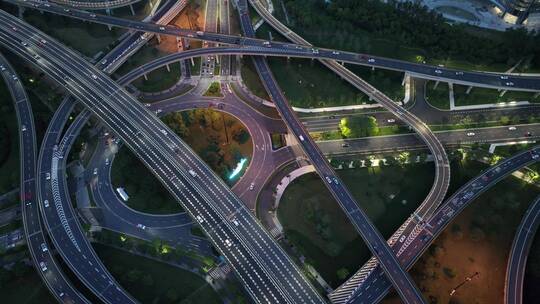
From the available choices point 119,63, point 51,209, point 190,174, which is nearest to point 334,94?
A: point 190,174

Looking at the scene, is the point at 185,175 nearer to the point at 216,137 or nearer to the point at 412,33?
the point at 216,137

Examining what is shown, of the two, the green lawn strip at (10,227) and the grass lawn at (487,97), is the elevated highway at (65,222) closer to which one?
the green lawn strip at (10,227)

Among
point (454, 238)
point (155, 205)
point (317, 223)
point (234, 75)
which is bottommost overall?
point (454, 238)

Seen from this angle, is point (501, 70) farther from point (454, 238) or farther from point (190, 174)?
point (190, 174)

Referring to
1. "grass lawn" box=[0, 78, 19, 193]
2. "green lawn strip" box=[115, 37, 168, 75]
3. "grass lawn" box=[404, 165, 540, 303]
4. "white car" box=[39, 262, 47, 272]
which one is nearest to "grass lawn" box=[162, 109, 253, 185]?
"green lawn strip" box=[115, 37, 168, 75]

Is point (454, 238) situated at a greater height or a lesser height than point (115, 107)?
lesser

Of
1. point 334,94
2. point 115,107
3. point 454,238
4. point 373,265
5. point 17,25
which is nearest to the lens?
point 373,265
